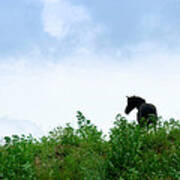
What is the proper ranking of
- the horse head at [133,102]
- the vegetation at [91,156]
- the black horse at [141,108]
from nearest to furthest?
the vegetation at [91,156]
the black horse at [141,108]
the horse head at [133,102]

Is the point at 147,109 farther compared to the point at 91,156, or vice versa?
the point at 147,109

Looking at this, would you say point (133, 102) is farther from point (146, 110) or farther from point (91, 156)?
point (91, 156)

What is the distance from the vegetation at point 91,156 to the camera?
365 inches

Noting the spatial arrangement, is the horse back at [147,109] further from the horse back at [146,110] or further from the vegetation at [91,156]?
the vegetation at [91,156]

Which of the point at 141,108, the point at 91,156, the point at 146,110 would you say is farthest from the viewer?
the point at 141,108

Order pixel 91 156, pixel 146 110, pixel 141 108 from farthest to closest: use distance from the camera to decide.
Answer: pixel 141 108 < pixel 146 110 < pixel 91 156

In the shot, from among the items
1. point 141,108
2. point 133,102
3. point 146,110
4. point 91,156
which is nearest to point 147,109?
point 146,110

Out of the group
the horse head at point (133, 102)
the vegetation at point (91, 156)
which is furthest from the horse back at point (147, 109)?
the vegetation at point (91, 156)

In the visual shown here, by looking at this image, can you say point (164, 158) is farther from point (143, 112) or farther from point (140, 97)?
point (140, 97)


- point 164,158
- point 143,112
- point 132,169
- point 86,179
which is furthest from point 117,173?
point 143,112

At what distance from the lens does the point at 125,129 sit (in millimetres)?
10312

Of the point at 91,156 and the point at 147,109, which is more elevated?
the point at 147,109

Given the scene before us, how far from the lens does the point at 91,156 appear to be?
9836 mm

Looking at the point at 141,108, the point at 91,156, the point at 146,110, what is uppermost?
the point at 141,108
